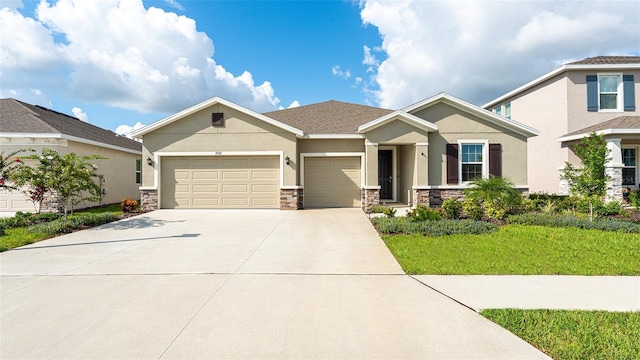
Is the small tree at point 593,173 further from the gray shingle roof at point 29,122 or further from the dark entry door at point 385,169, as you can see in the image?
the gray shingle roof at point 29,122

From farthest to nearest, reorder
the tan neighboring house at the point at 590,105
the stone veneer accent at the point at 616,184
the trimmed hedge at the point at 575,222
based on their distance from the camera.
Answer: the tan neighboring house at the point at 590,105
the stone veneer accent at the point at 616,184
the trimmed hedge at the point at 575,222

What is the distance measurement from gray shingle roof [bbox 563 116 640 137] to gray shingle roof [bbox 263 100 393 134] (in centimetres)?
894

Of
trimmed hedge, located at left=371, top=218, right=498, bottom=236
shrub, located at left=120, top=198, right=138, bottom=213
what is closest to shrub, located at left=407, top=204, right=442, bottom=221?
trimmed hedge, located at left=371, top=218, right=498, bottom=236

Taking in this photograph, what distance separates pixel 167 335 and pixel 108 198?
586 inches

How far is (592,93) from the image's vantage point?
14.1 metres

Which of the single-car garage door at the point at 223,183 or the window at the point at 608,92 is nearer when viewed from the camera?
the single-car garage door at the point at 223,183

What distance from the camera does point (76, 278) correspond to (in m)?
4.98

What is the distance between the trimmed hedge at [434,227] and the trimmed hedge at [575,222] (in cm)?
144

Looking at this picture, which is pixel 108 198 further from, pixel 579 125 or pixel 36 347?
pixel 579 125

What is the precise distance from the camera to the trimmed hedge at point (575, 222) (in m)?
8.24

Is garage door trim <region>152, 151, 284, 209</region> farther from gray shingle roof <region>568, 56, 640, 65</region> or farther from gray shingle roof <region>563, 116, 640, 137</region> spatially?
gray shingle roof <region>568, 56, 640, 65</region>

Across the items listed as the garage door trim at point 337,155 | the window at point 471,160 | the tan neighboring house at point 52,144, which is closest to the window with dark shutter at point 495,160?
the window at point 471,160

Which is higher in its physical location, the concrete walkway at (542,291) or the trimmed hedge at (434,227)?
the trimmed hedge at (434,227)

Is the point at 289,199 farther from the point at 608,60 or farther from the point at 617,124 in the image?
the point at 608,60
